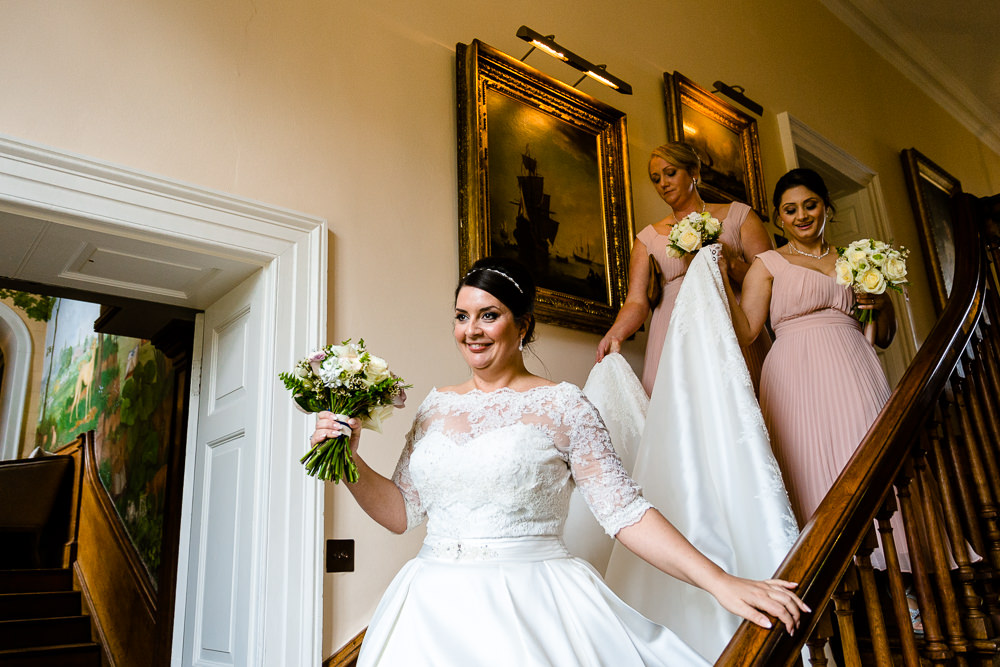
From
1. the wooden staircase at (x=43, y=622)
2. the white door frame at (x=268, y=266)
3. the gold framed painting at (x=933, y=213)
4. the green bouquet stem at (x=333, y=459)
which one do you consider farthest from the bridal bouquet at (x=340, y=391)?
Answer: the gold framed painting at (x=933, y=213)

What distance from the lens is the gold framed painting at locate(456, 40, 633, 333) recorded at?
3891 mm

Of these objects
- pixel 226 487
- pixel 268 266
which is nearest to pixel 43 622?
pixel 226 487

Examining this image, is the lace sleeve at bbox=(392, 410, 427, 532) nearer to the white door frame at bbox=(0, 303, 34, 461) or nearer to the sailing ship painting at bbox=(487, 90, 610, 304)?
the sailing ship painting at bbox=(487, 90, 610, 304)

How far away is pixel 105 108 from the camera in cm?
288

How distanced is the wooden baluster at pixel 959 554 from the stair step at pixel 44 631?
6.11 m

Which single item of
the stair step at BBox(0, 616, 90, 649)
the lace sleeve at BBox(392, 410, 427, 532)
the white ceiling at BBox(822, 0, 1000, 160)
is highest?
the white ceiling at BBox(822, 0, 1000, 160)

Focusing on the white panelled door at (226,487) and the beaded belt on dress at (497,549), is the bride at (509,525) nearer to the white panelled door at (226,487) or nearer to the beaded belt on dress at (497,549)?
the beaded belt on dress at (497,549)

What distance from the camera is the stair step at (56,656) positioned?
557 centimetres

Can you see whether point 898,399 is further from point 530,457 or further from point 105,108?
point 105,108

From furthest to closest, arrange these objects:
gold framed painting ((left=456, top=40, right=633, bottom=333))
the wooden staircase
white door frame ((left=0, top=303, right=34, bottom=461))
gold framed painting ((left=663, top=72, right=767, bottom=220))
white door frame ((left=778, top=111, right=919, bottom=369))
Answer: white door frame ((left=0, top=303, right=34, bottom=461)) → white door frame ((left=778, top=111, right=919, bottom=369)) → the wooden staircase → gold framed painting ((left=663, top=72, right=767, bottom=220)) → gold framed painting ((left=456, top=40, right=633, bottom=333))

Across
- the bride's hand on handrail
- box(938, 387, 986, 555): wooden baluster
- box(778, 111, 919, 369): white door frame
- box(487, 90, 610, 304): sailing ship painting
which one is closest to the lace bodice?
the bride's hand on handrail

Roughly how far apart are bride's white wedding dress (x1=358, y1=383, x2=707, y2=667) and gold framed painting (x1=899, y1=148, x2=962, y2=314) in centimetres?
608

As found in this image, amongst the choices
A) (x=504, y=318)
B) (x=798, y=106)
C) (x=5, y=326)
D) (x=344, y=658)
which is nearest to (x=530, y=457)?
(x=504, y=318)

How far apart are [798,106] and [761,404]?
415cm
